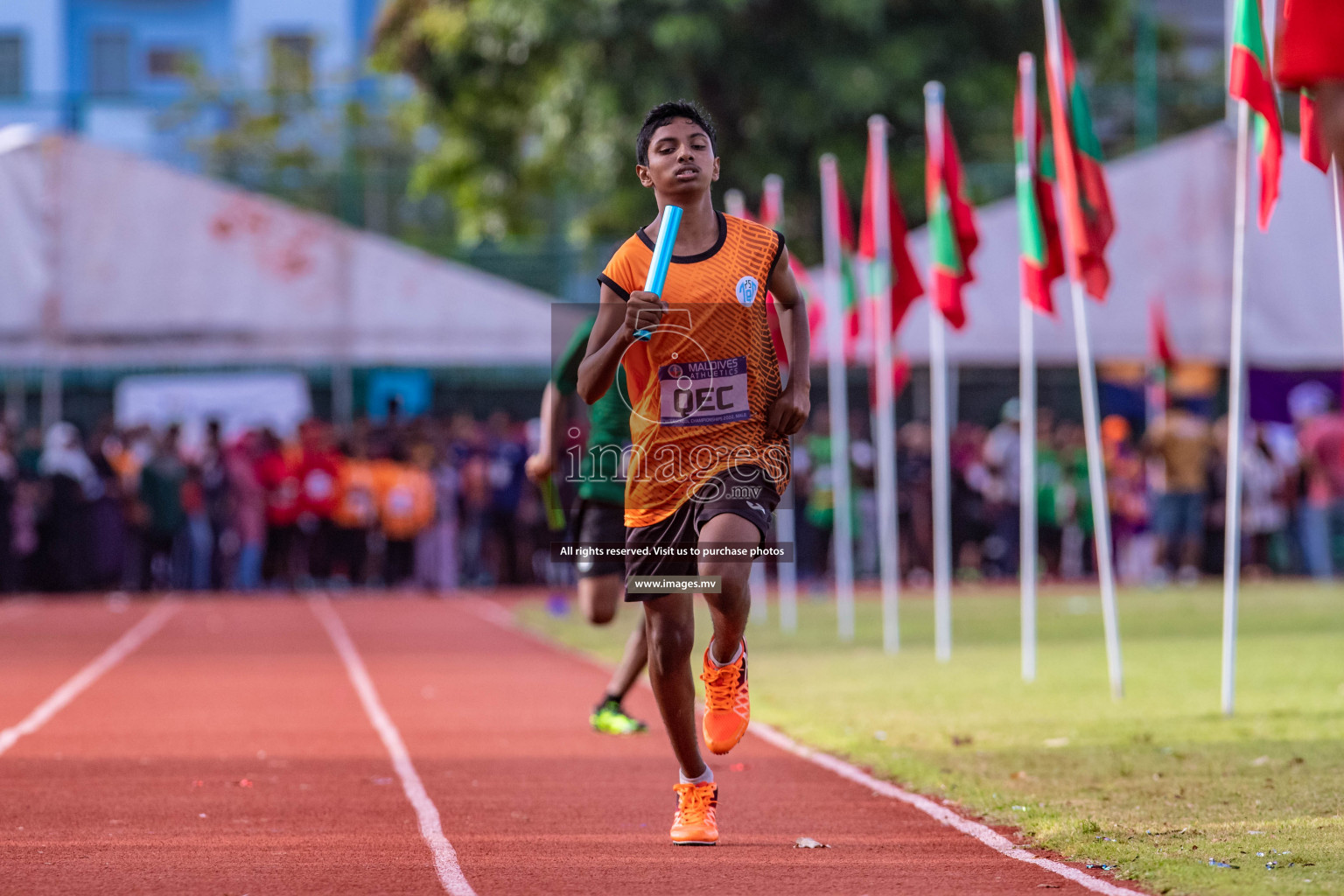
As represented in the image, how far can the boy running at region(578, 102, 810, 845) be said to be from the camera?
22.0ft

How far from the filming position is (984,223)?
25984mm

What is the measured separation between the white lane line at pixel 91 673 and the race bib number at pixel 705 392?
5.18m

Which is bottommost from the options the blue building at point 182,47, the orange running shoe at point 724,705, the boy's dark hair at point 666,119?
the orange running shoe at point 724,705

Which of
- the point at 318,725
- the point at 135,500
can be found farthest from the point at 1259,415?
the point at 318,725

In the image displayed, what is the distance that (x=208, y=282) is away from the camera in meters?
25.9

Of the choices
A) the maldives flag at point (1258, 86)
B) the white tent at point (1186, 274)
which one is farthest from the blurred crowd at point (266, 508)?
the maldives flag at point (1258, 86)

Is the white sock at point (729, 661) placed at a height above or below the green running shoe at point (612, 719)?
above

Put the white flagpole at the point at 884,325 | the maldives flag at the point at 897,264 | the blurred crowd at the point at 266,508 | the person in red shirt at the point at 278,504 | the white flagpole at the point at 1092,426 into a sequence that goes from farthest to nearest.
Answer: the person in red shirt at the point at 278,504 → the blurred crowd at the point at 266,508 → the maldives flag at the point at 897,264 → the white flagpole at the point at 884,325 → the white flagpole at the point at 1092,426

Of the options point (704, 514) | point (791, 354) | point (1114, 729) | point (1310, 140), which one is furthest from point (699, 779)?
point (1310, 140)

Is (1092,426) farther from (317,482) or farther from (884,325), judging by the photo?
(317,482)

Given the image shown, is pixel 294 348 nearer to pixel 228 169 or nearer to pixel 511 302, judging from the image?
pixel 511 302

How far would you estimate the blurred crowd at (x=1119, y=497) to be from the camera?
24891 millimetres

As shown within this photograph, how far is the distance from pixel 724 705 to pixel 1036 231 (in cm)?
718

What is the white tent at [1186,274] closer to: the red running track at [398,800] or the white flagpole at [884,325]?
the white flagpole at [884,325]
